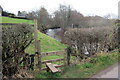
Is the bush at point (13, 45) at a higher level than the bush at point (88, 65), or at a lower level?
higher

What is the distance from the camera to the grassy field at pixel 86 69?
14.5ft

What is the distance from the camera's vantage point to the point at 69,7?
22000mm

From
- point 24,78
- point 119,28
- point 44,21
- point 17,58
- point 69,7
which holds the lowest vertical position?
point 24,78

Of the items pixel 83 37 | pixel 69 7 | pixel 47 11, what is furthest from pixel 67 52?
pixel 47 11

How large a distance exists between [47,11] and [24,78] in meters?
24.1

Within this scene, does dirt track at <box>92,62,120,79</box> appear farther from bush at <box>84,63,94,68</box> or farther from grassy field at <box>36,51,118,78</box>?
bush at <box>84,63,94,68</box>

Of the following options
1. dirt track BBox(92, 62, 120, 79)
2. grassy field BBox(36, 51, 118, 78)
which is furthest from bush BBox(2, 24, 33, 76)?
dirt track BBox(92, 62, 120, 79)

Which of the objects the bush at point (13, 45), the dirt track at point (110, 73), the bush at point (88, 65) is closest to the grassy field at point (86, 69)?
the bush at point (88, 65)

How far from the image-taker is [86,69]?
5.06 m

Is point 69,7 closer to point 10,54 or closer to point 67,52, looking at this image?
point 67,52

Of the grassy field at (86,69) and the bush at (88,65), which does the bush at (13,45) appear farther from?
the bush at (88,65)

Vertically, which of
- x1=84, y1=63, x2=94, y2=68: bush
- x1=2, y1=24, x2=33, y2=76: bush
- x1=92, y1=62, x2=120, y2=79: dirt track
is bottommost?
x1=92, y1=62, x2=120, y2=79: dirt track

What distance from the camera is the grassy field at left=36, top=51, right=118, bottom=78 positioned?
4414 mm

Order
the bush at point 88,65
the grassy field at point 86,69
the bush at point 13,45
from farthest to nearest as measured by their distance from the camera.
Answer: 1. the bush at point 88,65
2. the grassy field at point 86,69
3. the bush at point 13,45
